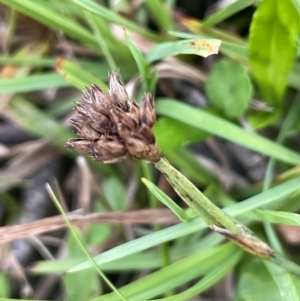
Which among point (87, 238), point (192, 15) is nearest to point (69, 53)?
point (192, 15)

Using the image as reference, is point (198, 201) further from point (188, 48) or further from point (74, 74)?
point (74, 74)

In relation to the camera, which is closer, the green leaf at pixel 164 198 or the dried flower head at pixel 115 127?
the dried flower head at pixel 115 127

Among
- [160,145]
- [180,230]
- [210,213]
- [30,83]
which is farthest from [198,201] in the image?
[30,83]

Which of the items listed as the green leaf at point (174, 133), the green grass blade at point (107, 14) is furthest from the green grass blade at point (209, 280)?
the green grass blade at point (107, 14)

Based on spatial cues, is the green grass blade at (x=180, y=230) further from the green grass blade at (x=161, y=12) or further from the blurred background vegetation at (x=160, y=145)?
the green grass blade at (x=161, y=12)

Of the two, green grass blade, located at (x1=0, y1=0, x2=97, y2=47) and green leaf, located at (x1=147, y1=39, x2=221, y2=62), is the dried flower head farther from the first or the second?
green grass blade, located at (x1=0, y1=0, x2=97, y2=47)

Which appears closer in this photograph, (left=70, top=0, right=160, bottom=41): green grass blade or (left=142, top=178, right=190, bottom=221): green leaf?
(left=142, top=178, right=190, bottom=221): green leaf

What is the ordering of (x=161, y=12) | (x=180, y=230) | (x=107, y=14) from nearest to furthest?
(x=180, y=230), (x=107, y=14), (x=161, y=12)

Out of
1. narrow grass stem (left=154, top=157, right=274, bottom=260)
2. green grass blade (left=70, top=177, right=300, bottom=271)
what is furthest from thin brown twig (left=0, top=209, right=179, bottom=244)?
narrow grass stem (left=154, top=157, right=274, bottom=260)
